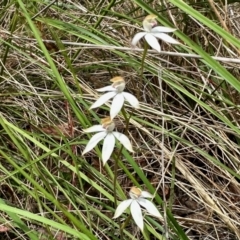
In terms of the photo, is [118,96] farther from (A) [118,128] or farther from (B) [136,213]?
(A) [118,128]

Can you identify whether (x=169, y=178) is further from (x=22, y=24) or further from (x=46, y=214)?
(x=22, y=24)

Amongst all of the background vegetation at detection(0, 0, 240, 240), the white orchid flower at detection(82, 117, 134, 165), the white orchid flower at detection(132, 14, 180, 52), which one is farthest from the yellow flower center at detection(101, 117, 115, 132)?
the background vegetation at detection(0, 0, 240, 240)

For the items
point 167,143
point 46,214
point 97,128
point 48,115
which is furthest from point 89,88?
point 97,128

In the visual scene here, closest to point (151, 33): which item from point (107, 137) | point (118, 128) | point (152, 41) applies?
point (152, 41)

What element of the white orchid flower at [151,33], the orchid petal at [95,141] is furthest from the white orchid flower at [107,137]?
the white orchid flower at [151,33]

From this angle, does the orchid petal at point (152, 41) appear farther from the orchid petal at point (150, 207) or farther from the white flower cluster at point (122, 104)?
the orchid petal at point (150, 207)
